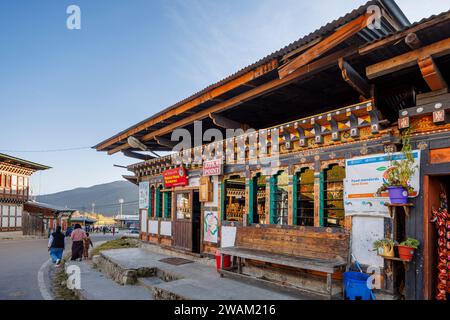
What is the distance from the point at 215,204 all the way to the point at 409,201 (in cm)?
626

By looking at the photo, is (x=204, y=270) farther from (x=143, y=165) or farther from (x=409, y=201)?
(x=143, y=165)

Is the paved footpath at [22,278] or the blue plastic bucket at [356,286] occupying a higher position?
the blue plastic bucket at [356,286]

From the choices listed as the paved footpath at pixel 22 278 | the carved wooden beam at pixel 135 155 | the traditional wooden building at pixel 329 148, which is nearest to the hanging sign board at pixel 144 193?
the carved wooden beam at pixel 135 155

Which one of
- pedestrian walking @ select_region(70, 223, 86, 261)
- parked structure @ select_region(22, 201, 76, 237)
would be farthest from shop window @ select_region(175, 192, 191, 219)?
parked structure @ select_region(22, 201, 76, 237)

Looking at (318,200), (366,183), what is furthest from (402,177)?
(318,200)

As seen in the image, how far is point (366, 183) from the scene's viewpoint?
22.4 ft

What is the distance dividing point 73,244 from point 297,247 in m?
10.8

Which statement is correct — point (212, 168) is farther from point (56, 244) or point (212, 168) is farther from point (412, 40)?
point (56, 244)

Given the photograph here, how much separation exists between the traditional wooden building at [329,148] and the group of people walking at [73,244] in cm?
538

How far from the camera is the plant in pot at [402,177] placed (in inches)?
233

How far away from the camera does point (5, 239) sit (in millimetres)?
28297

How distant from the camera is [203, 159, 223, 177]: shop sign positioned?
10.6 m

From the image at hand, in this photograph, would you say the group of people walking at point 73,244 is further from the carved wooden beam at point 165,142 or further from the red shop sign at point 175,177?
the carved wooden beam at point 165,142
